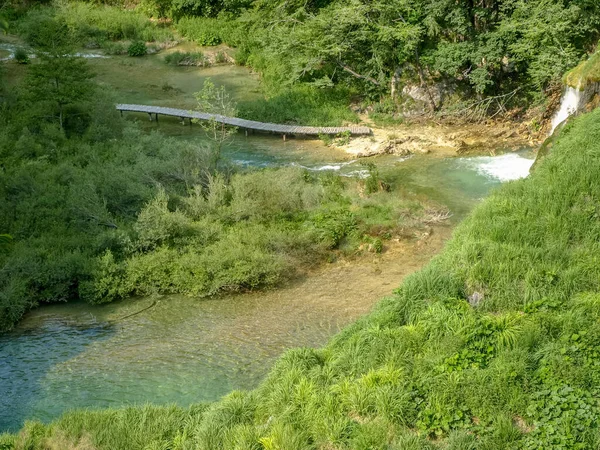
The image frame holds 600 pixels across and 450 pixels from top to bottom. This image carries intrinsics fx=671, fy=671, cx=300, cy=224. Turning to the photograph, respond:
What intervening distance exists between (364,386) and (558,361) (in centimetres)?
232

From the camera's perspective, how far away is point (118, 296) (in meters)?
13.2

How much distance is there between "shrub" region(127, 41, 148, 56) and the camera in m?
32.3

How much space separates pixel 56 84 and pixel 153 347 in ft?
37.5

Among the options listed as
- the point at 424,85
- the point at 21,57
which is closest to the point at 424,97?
the point at 424,85

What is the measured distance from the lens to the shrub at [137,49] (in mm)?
32269

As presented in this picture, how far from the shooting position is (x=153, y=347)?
11.6 m

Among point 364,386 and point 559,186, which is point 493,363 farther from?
point 559,186

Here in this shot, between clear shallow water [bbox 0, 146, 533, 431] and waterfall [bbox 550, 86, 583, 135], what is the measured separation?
9167mm

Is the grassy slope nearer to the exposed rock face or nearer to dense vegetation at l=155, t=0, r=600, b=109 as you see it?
dense vegetation at l=155, t=0, r=600, b=109

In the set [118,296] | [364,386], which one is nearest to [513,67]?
[118,296]

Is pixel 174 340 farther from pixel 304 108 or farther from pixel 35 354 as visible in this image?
pixel 304 108

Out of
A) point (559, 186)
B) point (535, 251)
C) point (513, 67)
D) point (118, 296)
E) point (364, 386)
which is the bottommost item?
point (118, 296)

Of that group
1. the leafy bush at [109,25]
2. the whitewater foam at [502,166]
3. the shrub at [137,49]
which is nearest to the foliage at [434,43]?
the whitewater foam at [502,166]

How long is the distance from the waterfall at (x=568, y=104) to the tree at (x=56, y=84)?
13.8m
